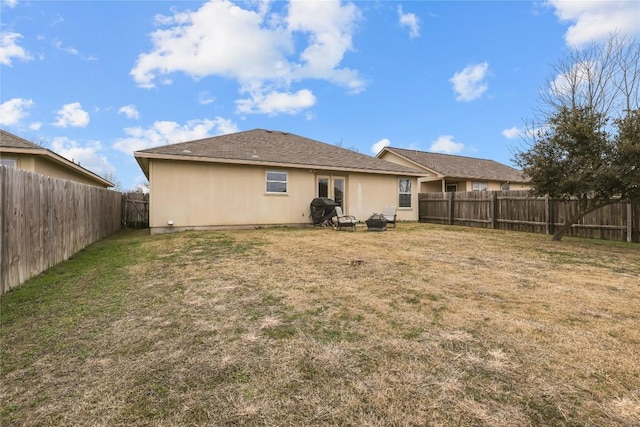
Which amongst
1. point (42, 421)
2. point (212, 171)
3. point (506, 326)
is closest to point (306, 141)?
point (212, 171)

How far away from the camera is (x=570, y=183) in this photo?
895cm

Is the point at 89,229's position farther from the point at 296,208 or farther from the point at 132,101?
the point at 132,101

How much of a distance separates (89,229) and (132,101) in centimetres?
1370

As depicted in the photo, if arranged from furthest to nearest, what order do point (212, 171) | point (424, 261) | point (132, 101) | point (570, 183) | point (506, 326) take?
1. point (132, 101)
2. point (212, 171)
3. point (570, 183)
4. point (424, 261)
5. point (506, 326)

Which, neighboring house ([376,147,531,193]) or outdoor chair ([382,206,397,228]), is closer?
outdoor chair ([382,206,397,228])

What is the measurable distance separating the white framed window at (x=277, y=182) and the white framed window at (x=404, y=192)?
6.33 metres

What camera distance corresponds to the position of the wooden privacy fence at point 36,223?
4457 mm

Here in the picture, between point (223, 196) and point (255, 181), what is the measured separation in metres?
1.35

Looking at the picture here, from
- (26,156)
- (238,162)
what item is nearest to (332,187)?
(238,162)

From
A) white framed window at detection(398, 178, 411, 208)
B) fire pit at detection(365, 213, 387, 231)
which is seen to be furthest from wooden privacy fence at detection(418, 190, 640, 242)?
fire pit at detection(365, 213, 387, 231)

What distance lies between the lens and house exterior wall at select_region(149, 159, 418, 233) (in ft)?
38.0

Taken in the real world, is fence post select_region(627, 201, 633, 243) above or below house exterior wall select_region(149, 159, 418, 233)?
below

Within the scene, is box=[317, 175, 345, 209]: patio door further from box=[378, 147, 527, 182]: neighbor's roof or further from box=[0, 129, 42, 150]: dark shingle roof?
box=[0, 129, 42, 150]: dark shingle roof

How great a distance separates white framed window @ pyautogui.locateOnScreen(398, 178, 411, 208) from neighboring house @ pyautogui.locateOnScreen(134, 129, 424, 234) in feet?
0.17
